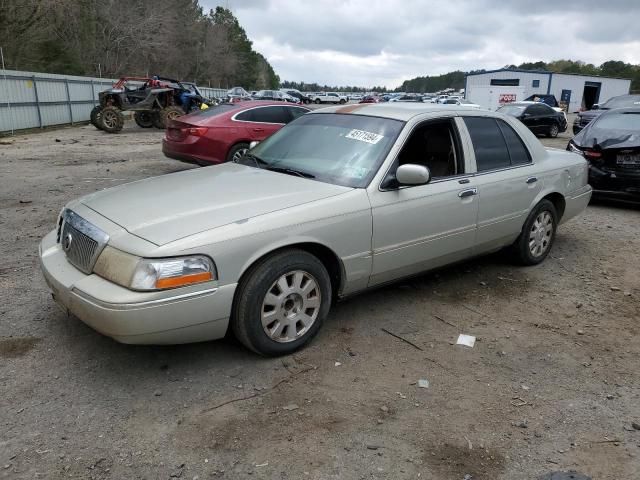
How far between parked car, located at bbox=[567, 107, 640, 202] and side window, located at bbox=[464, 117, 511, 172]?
379 cm

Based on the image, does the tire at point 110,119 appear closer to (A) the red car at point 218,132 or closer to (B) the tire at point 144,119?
(B) the tire at point 144,119

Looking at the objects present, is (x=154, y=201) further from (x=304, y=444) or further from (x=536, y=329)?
(x=536, y=329)

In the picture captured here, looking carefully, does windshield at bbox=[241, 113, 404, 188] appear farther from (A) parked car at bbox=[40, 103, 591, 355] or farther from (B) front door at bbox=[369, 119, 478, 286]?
(B) front door at bbox=[369, 119, 478, 286]

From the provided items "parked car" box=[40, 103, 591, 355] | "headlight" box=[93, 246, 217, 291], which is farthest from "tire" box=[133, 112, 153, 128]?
"headlight" box=[93, 246, 217, 291]

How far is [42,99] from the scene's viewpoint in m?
20.5

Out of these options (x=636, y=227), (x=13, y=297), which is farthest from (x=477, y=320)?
(x=636, y=227)

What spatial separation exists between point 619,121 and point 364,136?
6109 millimetres

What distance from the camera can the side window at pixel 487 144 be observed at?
15.0 ft

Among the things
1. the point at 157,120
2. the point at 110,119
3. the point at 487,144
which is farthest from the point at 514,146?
the point at 157,120

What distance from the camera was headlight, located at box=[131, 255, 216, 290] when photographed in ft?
9.43

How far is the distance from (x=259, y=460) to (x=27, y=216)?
563cm

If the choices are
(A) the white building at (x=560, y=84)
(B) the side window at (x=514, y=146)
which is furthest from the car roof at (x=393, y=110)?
(A) the white building at (x=560, y=84)

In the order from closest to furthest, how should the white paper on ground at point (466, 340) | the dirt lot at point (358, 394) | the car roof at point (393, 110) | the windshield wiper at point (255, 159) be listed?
the dirt lot at point (358, 394) < the white paper on ground at point (466, 340) < the car roof at point (393, 110) < the windshield wiper at point (255, 159)

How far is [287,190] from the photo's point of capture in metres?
3.62
